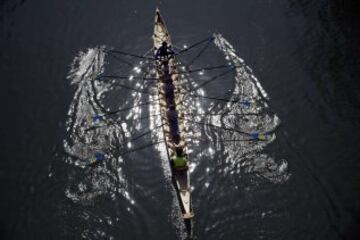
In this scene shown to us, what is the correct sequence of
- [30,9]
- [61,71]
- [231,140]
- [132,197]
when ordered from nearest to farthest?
[132,197] < [231,140] < [61,71] < [30,9]

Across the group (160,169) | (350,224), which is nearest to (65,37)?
(160,169)

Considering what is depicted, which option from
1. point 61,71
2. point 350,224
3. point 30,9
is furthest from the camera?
point 30,9

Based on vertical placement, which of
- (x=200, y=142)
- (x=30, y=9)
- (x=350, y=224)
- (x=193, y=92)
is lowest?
(x=350, y=224)

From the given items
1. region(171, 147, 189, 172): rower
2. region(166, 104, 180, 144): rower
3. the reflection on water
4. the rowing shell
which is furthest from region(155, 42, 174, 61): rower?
region(171, 147, 189, 172): rower

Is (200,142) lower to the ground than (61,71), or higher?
lower

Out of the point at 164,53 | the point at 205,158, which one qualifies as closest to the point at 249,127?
the point at 205,158

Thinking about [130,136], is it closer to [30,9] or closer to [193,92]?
[193,92]

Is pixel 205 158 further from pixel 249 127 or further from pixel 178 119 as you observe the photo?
pixel 249 127

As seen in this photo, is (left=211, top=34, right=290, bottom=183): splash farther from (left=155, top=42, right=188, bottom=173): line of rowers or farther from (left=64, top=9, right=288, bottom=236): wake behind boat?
(left=155, top=42, right=188, bottom=173): line of rowers
